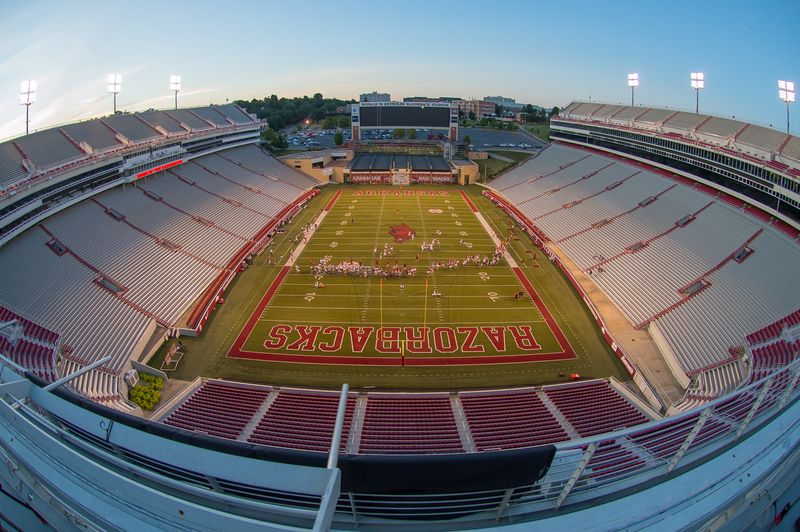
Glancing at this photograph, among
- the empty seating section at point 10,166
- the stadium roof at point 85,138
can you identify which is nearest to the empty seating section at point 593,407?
the empty seating section at point 10,166

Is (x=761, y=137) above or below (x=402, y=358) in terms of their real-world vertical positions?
above

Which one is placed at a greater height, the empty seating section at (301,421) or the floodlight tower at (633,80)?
the floodlight tower at (633,80)

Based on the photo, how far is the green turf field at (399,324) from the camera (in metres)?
19.0

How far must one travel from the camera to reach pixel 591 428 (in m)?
15.2

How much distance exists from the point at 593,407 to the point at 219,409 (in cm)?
1268

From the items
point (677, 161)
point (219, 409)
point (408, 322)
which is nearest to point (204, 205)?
point (408, 322)

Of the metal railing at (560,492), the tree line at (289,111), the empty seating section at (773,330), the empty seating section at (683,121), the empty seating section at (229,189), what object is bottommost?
the empty seating section at (773,330)

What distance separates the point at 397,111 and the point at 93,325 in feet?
172

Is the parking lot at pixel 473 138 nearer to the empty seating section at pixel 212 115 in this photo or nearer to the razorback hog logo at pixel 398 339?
the empty seating section at pixel 212 115

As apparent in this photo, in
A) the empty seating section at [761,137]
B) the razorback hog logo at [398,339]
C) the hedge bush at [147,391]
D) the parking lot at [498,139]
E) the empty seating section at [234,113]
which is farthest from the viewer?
the parking lot at [498,139]

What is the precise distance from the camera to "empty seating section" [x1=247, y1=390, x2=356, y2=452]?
1409cm

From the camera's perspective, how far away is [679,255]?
2566 cm

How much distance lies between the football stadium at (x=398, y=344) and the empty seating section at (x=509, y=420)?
3.7 inches

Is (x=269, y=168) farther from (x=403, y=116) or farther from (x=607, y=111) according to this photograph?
(x=607, y=111)
